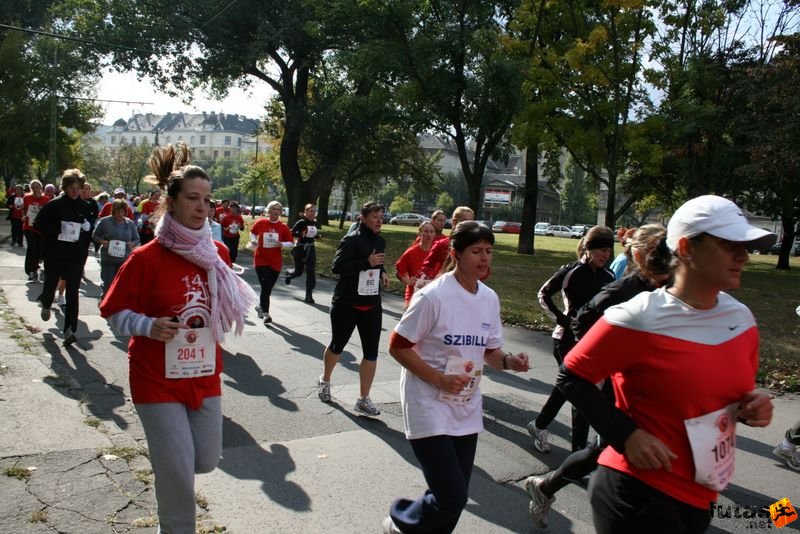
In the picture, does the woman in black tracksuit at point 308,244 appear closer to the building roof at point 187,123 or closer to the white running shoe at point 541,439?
the white running shoe at point 541,439

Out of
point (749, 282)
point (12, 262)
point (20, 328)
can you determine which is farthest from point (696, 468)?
point (749, 282)

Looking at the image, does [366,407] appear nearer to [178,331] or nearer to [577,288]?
[577,288]

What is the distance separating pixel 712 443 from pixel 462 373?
1331mm

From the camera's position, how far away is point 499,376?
7945 mm

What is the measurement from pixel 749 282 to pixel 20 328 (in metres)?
23.3

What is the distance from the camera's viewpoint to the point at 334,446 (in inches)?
208

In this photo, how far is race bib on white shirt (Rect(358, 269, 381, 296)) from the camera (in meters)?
6.27

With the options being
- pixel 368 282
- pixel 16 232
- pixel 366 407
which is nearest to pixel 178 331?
pixel 366 407

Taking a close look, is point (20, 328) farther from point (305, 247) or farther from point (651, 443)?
point (651, 443)

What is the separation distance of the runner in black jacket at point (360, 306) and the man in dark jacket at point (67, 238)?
348 centimetres

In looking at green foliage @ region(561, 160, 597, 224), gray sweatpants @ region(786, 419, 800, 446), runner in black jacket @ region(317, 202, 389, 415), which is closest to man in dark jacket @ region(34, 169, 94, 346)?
runner in black jacket @ region(317, 202, 389, 415)

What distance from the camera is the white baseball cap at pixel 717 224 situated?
7.15 ft

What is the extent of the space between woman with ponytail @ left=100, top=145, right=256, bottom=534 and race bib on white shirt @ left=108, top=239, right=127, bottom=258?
6240 millimetres

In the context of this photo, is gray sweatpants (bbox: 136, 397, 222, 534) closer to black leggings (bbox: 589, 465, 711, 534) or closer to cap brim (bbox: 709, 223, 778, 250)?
black leggings (bbox: 589, 465, 711, 534)
